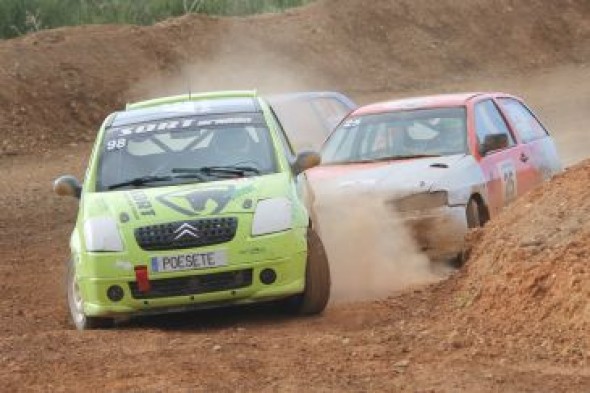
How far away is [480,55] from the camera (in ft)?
124

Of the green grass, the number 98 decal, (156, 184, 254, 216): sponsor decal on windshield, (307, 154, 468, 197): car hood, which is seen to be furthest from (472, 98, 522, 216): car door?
the green grass

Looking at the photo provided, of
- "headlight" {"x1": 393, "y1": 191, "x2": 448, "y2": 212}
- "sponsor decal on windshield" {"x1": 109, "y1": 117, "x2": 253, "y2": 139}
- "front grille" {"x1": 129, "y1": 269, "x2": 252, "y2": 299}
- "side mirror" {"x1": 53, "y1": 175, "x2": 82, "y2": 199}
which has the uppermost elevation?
"sponsor decal on windshield" {"x1": 109, "y1": 117, "x2": 253, "y2": 139}

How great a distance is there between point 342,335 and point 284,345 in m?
0.45

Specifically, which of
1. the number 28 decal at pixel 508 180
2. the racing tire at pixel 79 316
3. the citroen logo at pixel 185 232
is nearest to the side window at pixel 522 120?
the number 28 decal at pixel 508 180

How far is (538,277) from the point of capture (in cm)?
873

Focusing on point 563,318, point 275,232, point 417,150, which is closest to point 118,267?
point 275,232

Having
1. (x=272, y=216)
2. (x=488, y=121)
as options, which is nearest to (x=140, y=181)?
(x=272, y=216)

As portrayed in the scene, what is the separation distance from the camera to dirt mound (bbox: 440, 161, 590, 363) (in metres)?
8.14

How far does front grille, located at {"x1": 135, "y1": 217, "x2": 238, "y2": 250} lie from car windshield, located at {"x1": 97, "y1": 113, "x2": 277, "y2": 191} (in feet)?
2.44

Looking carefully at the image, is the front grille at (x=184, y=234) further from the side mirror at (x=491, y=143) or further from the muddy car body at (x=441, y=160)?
the side mirror at (x=491, y=143)

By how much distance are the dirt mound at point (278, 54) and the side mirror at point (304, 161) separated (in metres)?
15.1

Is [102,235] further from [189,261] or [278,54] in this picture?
[278,54]

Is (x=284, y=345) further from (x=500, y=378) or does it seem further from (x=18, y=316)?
(x=18, y=316)

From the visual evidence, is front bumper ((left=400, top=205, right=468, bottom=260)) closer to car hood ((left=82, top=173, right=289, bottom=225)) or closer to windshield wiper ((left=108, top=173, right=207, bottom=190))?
car hood ((left=82, top=173, right=289, bottom=225))
